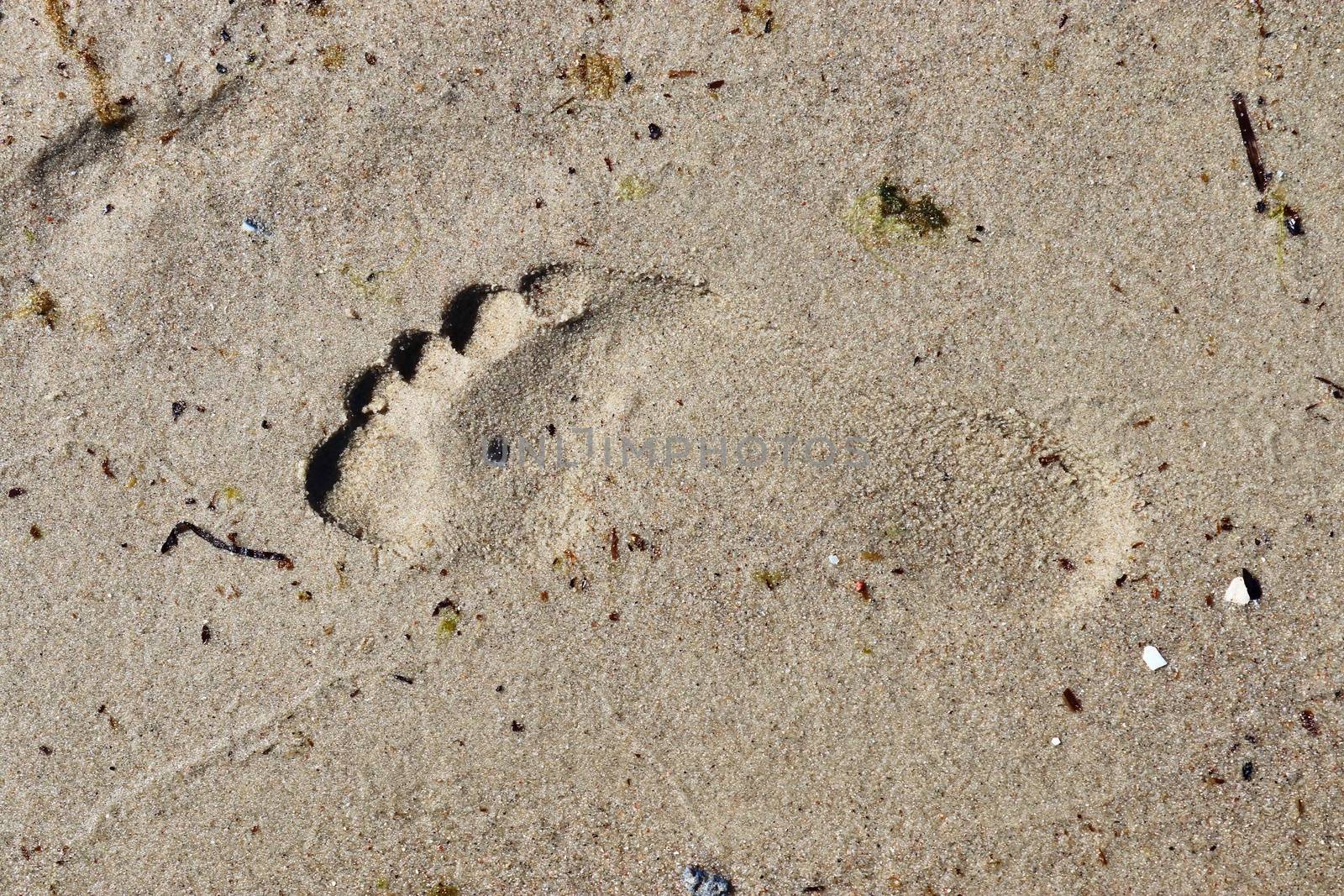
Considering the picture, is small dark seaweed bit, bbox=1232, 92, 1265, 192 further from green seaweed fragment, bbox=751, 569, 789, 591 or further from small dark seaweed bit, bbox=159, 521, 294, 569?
small dark seaweed bit, bbox=159, 521, 294, 569

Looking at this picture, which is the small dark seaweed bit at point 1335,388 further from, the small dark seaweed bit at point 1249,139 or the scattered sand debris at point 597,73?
the scattered sand debris at point 597,73

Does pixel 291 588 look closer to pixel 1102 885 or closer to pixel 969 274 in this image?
pixel 969 274

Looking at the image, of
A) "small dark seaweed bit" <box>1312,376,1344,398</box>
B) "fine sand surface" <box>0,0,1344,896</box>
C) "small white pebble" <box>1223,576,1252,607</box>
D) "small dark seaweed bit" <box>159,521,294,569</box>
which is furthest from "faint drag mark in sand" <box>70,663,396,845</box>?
"small dark seaweed bit" <box>1312,376,1344,398</box>

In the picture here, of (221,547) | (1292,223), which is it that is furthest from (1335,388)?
(221,547)

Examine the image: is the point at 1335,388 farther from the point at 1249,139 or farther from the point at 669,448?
the point at 669,448

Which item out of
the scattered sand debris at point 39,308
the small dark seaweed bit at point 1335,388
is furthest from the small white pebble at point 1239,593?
the scattered sand debris at point 39,308
